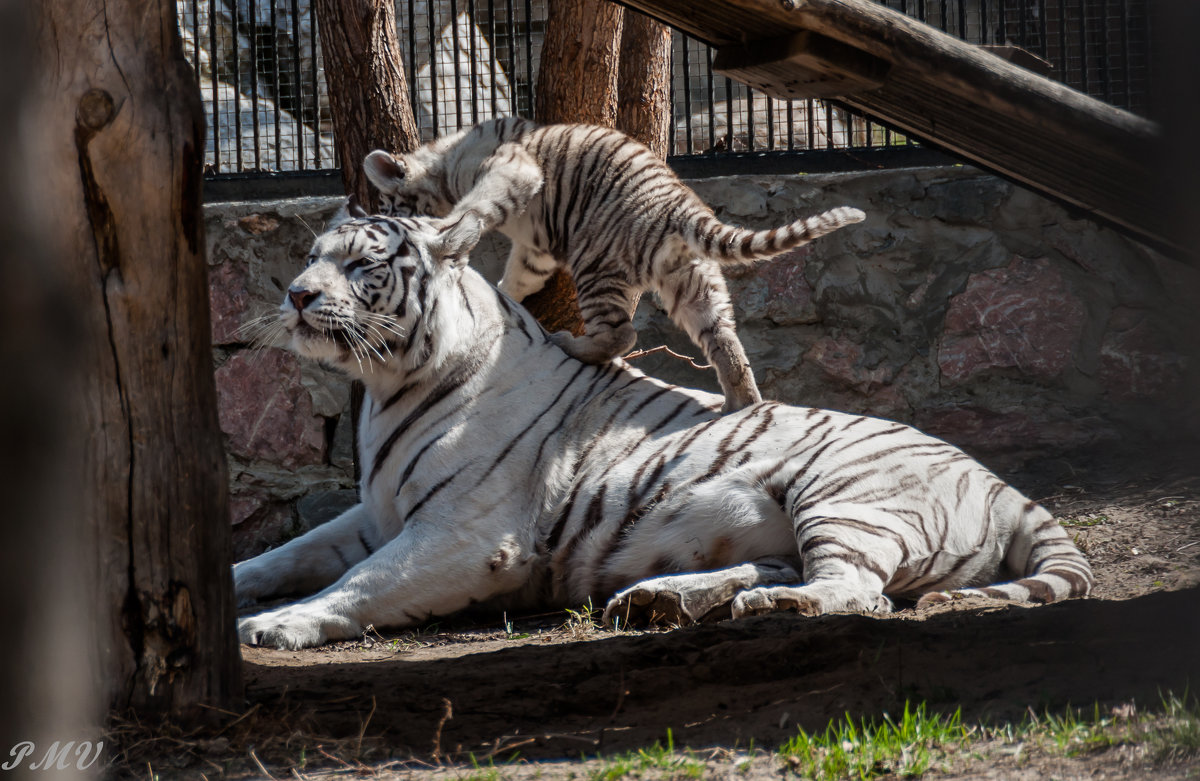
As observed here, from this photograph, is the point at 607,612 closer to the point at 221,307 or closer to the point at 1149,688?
the point at 1149,688

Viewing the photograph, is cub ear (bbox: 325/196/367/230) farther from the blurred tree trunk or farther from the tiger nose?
the blurred tree trunk

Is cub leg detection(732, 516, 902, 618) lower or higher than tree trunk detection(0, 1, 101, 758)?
lower

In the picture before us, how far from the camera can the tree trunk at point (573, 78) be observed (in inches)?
184

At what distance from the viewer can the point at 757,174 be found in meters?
5.63

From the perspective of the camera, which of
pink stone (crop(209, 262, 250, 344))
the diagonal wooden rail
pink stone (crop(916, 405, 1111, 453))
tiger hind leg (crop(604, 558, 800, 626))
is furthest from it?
pink stone (crop(209, 262, 250, 344))

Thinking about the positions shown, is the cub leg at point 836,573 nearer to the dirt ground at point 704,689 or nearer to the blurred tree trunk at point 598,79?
→ the dirt ground at point 704,689

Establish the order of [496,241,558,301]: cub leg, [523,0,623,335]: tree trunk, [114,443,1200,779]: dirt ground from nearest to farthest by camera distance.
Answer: [114,443,1200,779]: dirt ground → [523,0,623,335]: tree trunk → [496,241,558,301]: cub leg

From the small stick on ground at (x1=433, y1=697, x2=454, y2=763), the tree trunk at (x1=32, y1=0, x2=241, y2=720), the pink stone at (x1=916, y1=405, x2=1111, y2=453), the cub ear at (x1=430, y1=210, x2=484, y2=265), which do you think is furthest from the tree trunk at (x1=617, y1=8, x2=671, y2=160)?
the small stick on ground at (x1=433, y1=697, x2=454, y2=763)

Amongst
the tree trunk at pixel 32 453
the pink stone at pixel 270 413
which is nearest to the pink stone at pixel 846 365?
the pink stone at pixel 270 413

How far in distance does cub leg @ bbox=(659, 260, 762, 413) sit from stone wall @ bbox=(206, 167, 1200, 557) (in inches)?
42.2

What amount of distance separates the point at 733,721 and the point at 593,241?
260 cm

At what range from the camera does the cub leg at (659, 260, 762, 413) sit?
14.1ft

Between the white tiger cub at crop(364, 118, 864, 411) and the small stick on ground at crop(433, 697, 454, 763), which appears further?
the white tiger cub at crop(364, 118, 864, 411)

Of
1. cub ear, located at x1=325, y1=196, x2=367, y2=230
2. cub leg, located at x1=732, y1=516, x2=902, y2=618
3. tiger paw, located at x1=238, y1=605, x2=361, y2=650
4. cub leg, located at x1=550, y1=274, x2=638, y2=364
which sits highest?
cub ear, located at x1=325, y1=196, x2=367, y2=230
